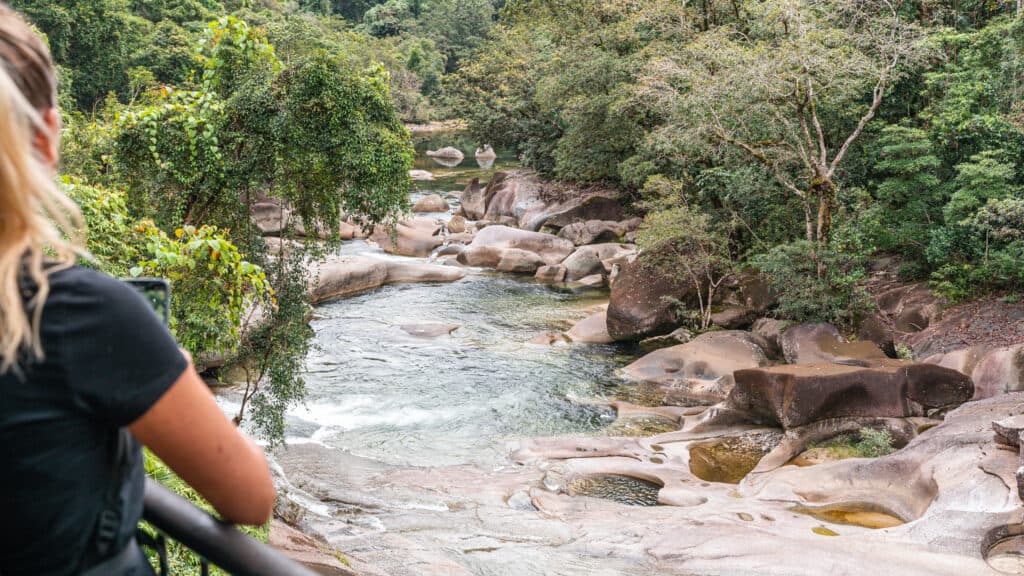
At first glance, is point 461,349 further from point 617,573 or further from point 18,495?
point 18,495

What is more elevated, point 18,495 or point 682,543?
point 18,495

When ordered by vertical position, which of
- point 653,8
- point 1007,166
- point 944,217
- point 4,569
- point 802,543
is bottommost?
point 802,543

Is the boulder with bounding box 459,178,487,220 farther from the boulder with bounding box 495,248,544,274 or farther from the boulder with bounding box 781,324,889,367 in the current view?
the boulder with bounding box 781,324,889,367

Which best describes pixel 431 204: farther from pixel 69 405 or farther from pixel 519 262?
pixel 69 405

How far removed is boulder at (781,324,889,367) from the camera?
586 inches

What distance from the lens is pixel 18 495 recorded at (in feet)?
3.78

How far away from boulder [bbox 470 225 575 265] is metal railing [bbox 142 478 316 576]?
87.4 feet

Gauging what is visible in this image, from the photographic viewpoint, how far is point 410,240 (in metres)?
30.1

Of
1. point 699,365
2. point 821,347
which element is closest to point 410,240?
point 699,365

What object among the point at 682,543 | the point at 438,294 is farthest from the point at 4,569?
the point at 438,294

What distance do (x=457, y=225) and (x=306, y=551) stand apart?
2575 centimetres

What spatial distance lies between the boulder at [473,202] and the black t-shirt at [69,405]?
34.2 meters

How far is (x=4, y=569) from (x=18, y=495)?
0.13 metres

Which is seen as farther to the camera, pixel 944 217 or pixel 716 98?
pixel 716 98
